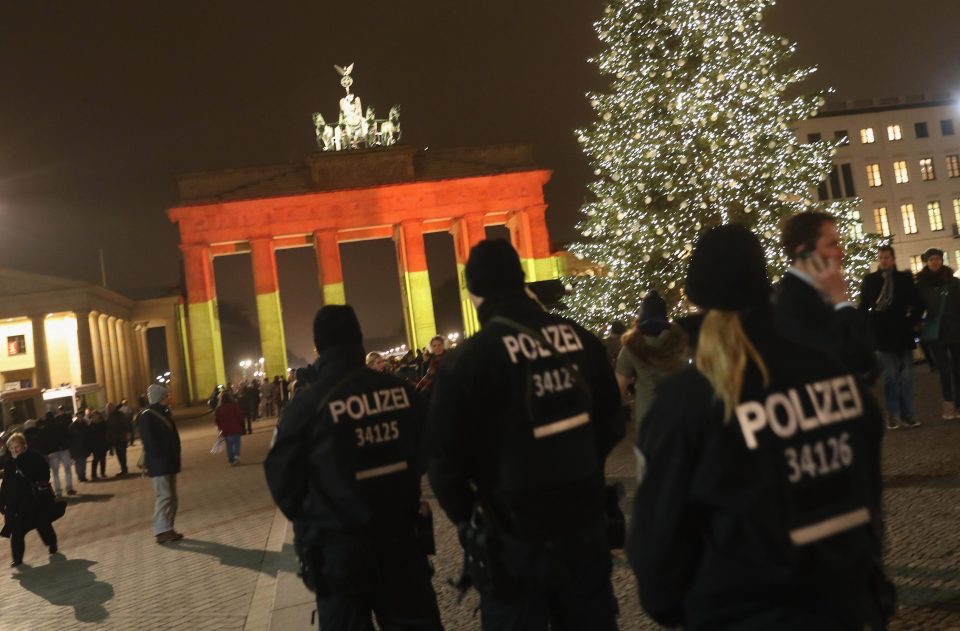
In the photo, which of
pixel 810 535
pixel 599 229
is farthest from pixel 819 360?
pixel 599 229

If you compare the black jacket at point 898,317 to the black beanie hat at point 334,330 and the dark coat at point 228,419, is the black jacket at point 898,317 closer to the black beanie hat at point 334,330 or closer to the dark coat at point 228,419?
the black beanie hat at point 334,330

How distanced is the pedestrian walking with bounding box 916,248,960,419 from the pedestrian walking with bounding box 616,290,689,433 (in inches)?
203

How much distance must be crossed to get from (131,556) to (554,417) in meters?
9.11

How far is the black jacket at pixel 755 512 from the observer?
2213mm

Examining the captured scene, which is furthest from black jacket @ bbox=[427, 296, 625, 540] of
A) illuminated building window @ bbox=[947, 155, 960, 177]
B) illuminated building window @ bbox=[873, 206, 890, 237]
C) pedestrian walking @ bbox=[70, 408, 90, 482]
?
illuminated building window @ bbox=[947, 155, 960, 177]

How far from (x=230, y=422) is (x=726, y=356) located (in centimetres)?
2013

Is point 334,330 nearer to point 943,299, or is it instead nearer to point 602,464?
point 602,464

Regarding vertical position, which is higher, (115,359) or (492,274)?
(115,359)

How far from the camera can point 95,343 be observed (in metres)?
66.8

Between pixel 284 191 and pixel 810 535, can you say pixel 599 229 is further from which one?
pixel 284 191

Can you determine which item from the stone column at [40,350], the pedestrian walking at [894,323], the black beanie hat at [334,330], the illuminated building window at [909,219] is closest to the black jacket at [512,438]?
the black beanie hat at [334,330]

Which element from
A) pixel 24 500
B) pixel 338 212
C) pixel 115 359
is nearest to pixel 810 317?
pixel 24 500

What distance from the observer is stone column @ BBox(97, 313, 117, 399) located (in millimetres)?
70125

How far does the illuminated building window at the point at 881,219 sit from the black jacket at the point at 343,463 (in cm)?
6451
